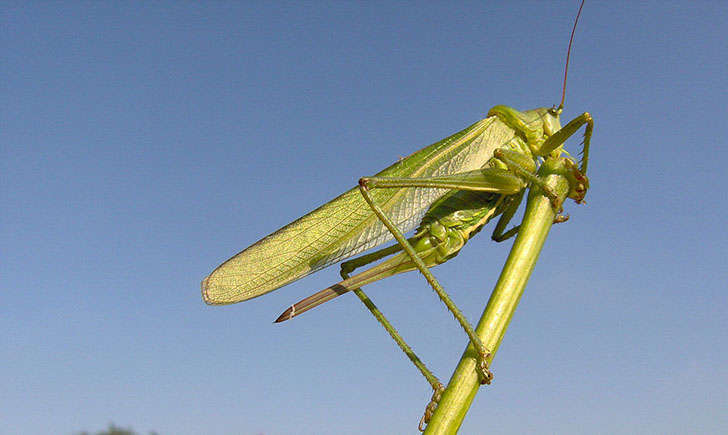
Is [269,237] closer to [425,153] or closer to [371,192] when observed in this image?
[371,192]

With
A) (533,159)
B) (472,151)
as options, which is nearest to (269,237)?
(472,151)

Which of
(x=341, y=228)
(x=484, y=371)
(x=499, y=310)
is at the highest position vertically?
(x=341, y=228)

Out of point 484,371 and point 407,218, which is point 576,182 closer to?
point 484,371

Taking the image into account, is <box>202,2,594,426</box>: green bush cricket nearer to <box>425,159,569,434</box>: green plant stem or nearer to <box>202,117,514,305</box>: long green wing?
<box>202,117,514,305</box>: long green wing

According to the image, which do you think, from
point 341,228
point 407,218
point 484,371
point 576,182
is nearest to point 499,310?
point 484,371

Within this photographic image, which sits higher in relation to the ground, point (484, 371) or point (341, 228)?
point (341, 228)

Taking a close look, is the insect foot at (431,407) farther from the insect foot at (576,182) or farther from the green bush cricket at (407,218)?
the insect foot at (576,182)

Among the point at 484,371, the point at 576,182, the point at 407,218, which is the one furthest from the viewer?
the point at 407,218
